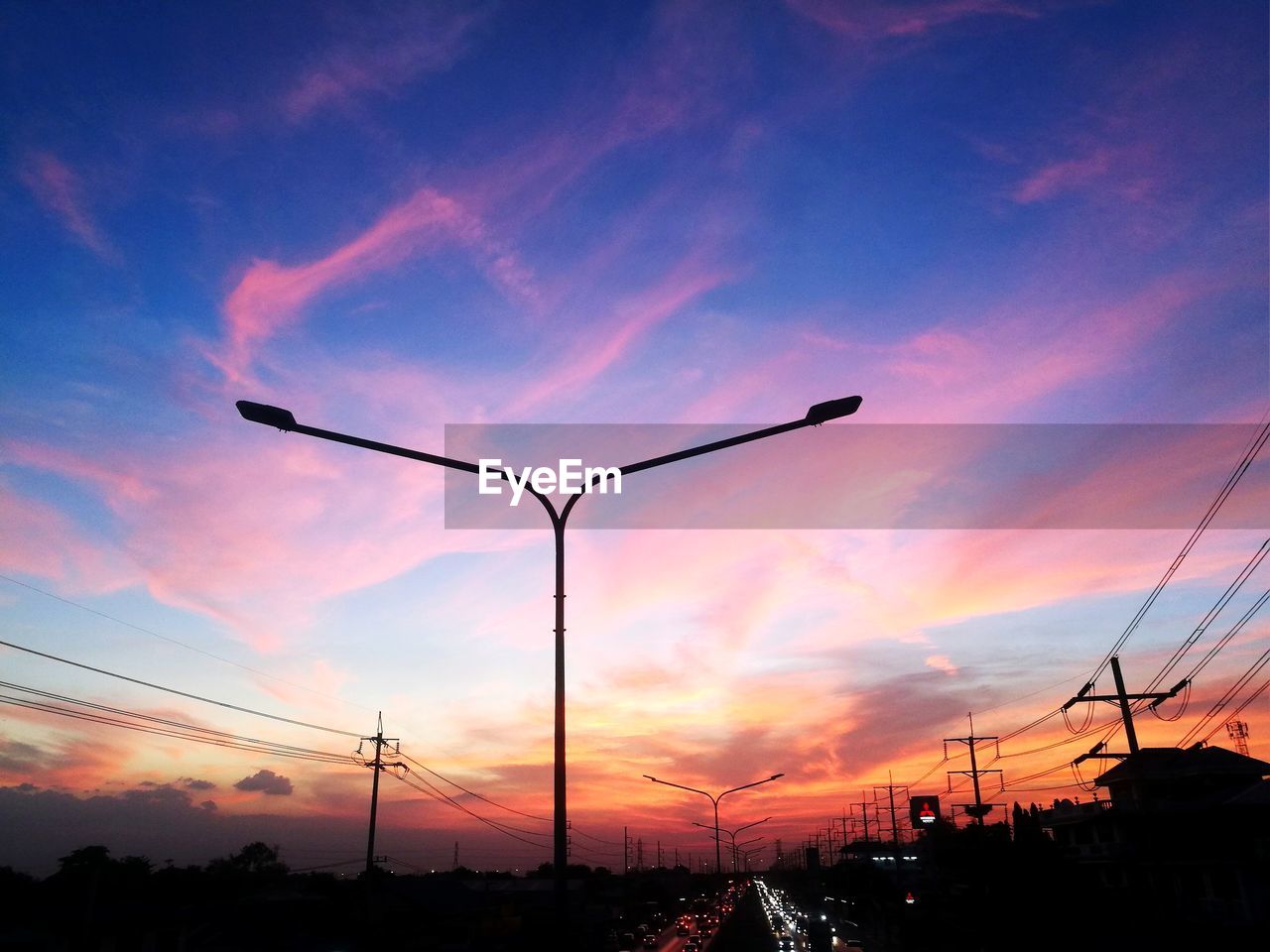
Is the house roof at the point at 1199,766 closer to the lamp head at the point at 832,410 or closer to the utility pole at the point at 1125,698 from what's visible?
the utility pole at the point at 1125,698

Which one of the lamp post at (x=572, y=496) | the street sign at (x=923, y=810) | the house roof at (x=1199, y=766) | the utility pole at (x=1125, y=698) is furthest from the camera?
the street sign at (x=923, y=810)

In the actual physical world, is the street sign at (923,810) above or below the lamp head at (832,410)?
below

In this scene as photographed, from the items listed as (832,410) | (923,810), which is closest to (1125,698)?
(832,410)

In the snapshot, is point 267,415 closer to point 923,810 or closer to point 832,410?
point 832,410

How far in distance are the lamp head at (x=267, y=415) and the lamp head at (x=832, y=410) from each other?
8726 mm

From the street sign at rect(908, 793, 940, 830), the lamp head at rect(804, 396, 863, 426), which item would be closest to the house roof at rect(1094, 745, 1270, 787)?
the street sign at rect(908, 793, 940, 830)

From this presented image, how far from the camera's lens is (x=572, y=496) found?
14836 millimetres

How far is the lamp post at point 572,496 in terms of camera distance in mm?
12422

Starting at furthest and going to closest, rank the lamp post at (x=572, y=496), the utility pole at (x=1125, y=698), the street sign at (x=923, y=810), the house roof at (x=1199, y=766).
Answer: the street sign at (x=923, y=810)
the house roof at (x=1199, y=766)
the utility pole at (x=1125, y=698)
the lamp post at (x=572, y=496)

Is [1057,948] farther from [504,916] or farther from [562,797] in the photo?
[504,916]

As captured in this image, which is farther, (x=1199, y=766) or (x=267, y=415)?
(x=1199, y=766)

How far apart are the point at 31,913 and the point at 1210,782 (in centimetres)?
8742

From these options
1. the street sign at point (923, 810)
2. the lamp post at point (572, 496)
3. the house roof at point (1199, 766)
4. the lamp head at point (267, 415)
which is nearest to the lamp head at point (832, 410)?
the lamp post at point (572, 496)

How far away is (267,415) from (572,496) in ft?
17.3
